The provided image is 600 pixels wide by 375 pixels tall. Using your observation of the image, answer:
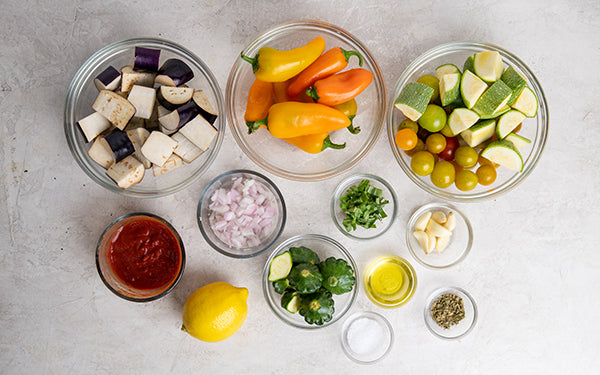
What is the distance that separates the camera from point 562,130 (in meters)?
1.88

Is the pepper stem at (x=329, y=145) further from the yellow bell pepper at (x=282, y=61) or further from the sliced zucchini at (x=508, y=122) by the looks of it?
the sliced zucchini at (x=508, y=122)

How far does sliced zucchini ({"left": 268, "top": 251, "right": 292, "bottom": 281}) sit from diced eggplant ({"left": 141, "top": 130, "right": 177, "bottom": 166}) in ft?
1.96

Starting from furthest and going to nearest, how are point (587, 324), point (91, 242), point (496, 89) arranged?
point (587, 324)
point (91, 242)
point (496, 89)

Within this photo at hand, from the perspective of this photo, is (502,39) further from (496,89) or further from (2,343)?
(2,343)

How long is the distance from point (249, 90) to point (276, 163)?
12.6 inches

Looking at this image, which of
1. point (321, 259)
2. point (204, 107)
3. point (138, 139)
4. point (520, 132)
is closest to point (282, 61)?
point (204, 107)

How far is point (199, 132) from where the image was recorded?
153 centimetres

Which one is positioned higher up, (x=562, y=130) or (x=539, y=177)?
(x=562, y=130)

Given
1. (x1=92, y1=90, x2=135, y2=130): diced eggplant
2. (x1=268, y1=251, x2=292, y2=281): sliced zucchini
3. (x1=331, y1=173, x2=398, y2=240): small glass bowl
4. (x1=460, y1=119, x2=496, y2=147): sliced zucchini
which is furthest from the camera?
(x1=331, y1=173, x2=398, y2=240): small glass bowl

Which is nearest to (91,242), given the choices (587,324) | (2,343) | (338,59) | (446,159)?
(2,343)

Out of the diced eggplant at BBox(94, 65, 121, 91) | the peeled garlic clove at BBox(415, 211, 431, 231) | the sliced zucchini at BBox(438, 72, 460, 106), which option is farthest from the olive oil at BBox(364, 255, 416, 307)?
the diced eggplant at BBox(94, 65, 121, 91)

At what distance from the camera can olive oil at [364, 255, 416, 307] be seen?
72.2 inches

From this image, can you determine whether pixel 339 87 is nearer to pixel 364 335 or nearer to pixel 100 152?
pixel 100 152

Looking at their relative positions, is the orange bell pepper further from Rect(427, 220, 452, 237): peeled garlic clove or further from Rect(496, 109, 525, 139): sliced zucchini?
Rect(427, 220, 452, 237): peeled garlic clove
